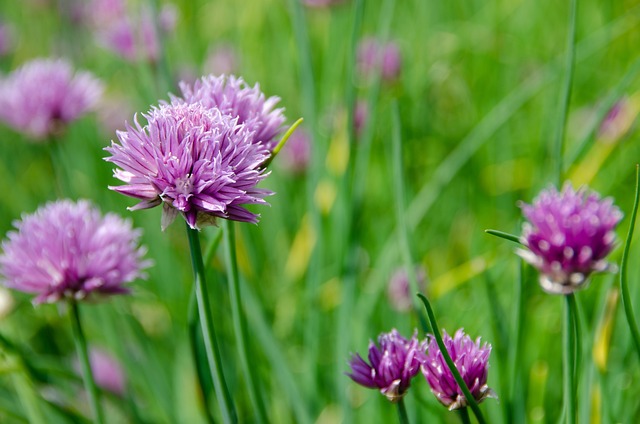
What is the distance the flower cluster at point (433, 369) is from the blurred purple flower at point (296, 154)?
1082 mm

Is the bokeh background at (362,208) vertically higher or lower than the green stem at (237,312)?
higher

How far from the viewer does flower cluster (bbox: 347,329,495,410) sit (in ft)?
2.15

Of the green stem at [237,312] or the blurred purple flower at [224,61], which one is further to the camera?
the blurred purple flower at [224,61]

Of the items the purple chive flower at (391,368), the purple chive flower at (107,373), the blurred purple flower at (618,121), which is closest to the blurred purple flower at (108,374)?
the purple chive flower at (107,373)

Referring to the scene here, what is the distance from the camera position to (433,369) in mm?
664

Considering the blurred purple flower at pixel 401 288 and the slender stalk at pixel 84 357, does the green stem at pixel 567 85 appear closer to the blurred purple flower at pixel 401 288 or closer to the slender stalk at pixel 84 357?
the blurred purple flower at pixel 401 288

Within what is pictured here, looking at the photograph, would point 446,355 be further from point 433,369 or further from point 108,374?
point 108,374

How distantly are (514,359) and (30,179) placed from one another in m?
1.70

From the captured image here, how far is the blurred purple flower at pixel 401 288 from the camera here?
3.88 feet

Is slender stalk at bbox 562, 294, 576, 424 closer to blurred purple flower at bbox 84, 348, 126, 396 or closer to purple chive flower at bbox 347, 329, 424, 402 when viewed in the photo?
purple chive flower at bbox 347, 329, 424, 402

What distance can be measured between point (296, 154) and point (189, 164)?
1133mm

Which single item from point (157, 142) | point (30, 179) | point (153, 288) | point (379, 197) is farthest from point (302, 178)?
point (157, 142)

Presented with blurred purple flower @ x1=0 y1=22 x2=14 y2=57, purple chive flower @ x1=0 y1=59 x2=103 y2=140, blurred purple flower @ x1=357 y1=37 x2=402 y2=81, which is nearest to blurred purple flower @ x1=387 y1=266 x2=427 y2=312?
blurred purple flower @ x1=357 y1=37 x2=402 y2=81

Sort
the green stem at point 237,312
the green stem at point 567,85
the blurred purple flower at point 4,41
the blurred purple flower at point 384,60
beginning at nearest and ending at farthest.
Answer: the green stem at point 237,312, the green stem at point 567,85, the blurred purple flower at point 384,60, the blurred purple flower at point 4,41
